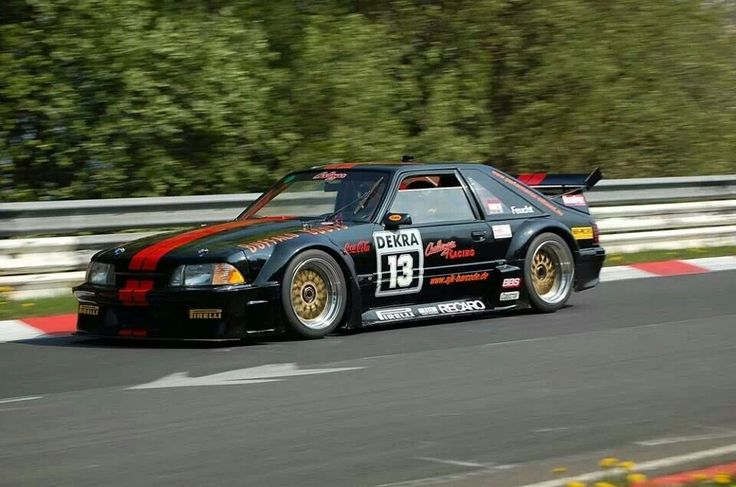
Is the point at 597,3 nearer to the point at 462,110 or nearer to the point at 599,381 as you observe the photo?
the point at 462,110

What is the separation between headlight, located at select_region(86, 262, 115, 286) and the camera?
8.30 meters

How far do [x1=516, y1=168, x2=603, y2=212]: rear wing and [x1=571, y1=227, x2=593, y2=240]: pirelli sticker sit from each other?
0.29 meters

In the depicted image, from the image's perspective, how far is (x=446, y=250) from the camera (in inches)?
359

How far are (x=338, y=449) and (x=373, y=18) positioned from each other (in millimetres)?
12134

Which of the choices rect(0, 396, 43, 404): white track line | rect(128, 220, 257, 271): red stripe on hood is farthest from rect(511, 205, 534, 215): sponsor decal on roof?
rect(0, 396, 43, 404): white track line

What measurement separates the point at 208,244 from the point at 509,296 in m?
2.52

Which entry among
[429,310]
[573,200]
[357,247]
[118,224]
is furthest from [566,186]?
[118,224]

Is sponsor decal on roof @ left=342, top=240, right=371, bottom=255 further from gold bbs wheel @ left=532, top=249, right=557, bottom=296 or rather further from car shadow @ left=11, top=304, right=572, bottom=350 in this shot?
gold bbs wheel @ left=532, top=249, right=557, bottom=296

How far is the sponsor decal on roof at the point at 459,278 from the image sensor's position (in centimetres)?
904

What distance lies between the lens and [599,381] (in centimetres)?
693

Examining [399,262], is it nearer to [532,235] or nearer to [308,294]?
[308,294]

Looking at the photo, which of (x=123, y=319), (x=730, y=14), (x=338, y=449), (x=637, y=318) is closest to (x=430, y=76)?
(x=730, y=14)

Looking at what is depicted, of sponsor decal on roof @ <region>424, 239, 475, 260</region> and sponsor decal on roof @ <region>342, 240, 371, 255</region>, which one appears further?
sponsor decal on roof @ <region>424, 239, 475, 260</region>

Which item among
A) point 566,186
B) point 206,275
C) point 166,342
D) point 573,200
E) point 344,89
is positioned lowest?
point 166,342
